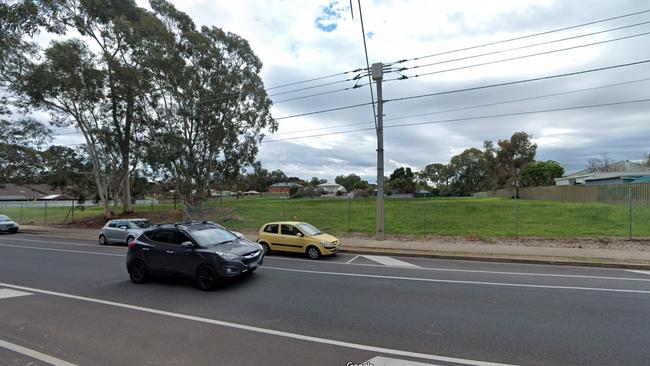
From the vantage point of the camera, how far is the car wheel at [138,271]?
835 cm

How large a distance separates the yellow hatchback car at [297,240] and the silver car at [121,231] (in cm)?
792

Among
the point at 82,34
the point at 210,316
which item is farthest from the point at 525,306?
the point at 82,34

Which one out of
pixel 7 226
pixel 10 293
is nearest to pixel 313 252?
pixel 10 293

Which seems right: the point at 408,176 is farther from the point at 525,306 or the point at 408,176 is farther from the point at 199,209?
the point at 525,306

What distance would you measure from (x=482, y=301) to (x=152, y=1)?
28.9m

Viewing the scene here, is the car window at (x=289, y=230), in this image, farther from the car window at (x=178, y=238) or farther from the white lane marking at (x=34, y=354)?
the white lane marking at (x=34, y=354)

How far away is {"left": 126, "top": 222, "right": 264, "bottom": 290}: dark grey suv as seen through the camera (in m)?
7.54

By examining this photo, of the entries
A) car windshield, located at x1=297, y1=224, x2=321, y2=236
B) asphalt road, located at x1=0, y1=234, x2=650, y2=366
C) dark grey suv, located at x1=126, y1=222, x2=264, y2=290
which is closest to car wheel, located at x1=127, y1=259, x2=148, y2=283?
dark grey suv, located at x1=126, y1=222, x2=264, y2=290

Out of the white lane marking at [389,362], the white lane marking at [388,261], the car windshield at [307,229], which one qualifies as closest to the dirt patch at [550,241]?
the white lane marking at [388,261]

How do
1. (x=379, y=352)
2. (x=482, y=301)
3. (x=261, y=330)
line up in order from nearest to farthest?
(x=379, y=352) → (x=261, y=330) → (x=482, y=301)

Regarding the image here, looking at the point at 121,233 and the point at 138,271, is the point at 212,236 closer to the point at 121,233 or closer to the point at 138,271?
the point at 138,271

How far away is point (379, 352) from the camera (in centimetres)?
423

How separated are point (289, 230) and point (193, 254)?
5.14 meters

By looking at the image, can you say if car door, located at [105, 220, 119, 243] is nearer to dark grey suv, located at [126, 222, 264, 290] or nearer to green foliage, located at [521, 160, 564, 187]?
dark grey suv, located at [126, 222, 264, 290]
